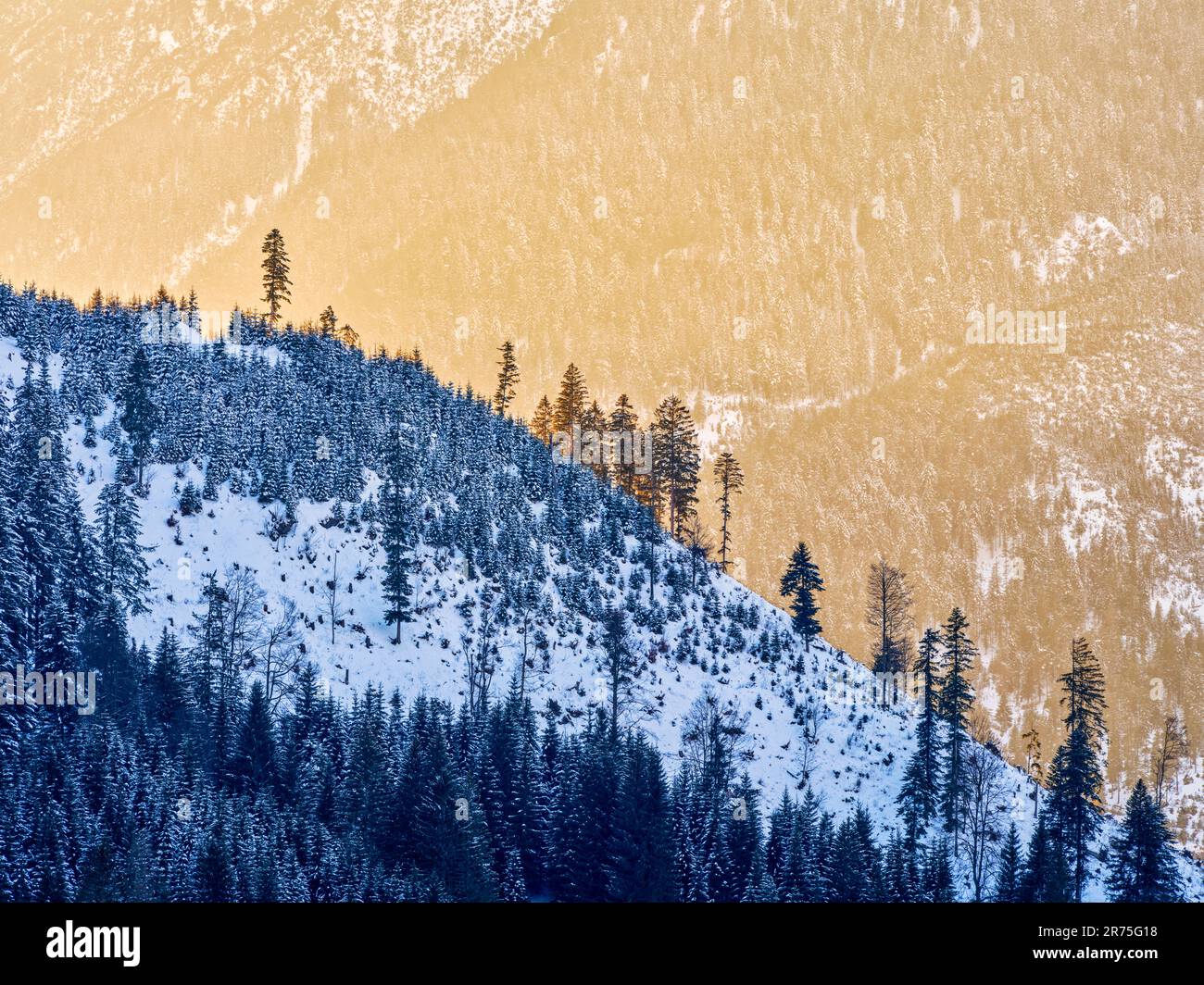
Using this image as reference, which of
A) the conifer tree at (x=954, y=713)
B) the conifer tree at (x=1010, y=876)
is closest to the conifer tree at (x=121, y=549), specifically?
the conifer tree at (x=954, y=713)

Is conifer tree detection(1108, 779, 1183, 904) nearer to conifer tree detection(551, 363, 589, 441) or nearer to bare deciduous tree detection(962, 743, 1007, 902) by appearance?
bare deciduous tree detection(962, 743, 1007, 902)

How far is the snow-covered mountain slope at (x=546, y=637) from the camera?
374 feet

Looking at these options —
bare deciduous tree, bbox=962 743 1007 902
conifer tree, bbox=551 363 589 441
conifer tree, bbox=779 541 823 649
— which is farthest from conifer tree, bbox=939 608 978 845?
conifer tree, bbox=551 363 589 441

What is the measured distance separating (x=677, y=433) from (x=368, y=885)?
9394cm

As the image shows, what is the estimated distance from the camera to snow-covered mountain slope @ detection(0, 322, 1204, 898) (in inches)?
4486

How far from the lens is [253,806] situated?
84375 millimetres

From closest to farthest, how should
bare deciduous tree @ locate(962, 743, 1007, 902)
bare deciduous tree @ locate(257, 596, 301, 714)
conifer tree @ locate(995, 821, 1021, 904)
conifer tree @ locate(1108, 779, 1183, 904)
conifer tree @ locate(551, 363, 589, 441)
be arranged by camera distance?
1. conifer tree @ locate(995, 821, 1021, 904)
2. conifer tree @ locate(1108, 779, 1183, 904)
3. bare deciduous tree @ locate(962, 743, 1007, 902)
4. bare deciduous tree @ locate(257, 596, 301, 714)
5. conifer tree @ locate(551, 363, 589, 441)

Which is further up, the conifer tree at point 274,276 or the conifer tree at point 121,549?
the conifer tree at point 274,276

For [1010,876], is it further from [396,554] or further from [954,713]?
[396,554]

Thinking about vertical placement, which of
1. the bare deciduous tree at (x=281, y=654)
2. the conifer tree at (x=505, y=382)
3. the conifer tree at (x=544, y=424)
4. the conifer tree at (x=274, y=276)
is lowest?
the bare deciduous tree at (x=281, y=654)

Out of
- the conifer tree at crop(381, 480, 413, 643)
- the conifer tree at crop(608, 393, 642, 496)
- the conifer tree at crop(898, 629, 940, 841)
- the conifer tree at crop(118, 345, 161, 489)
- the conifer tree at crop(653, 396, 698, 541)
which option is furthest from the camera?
the conifer tree at crop(608, 393, 642, 496)

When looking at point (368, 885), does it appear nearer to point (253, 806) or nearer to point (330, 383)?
point (253, 806)

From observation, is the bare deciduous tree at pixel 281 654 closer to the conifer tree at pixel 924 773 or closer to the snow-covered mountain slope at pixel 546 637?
the snow-covered mountain slope at pixel 546 637
